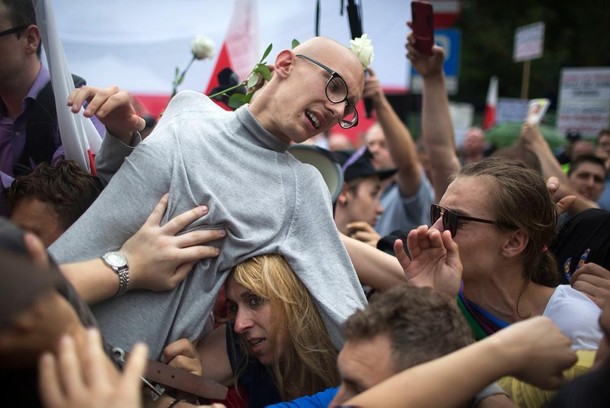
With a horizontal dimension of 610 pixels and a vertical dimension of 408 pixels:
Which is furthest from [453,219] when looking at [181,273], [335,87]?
[181,273]

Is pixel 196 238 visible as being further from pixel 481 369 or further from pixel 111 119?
pixel 481 369

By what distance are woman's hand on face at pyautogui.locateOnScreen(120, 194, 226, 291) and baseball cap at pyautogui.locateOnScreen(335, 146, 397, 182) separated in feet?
7.49

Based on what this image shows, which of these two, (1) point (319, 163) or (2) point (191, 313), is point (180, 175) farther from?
(1) point (319, 163)

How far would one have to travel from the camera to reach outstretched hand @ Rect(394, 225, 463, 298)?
2.32 meters

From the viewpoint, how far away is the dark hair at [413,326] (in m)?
1.73

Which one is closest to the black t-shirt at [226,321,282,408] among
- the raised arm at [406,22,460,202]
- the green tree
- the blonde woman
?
the blonde woman

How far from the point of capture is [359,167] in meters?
4.60

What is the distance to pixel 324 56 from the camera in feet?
7.97

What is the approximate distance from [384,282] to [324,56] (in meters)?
0.85

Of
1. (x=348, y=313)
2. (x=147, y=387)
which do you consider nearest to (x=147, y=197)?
(x=147, y=387)

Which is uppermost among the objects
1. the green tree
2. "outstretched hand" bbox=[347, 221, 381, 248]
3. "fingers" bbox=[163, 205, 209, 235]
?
"fingers" bbox=[163, 205, 209, 235]

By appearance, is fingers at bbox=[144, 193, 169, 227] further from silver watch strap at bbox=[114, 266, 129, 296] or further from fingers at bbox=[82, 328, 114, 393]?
fingers at bbox=[82, 328, 114, 393]

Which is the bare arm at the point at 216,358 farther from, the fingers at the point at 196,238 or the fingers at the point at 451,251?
the fingers at the point at 451,251

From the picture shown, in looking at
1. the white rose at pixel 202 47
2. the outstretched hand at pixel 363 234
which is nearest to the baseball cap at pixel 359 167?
the outstretched hand at pixel 363 234
